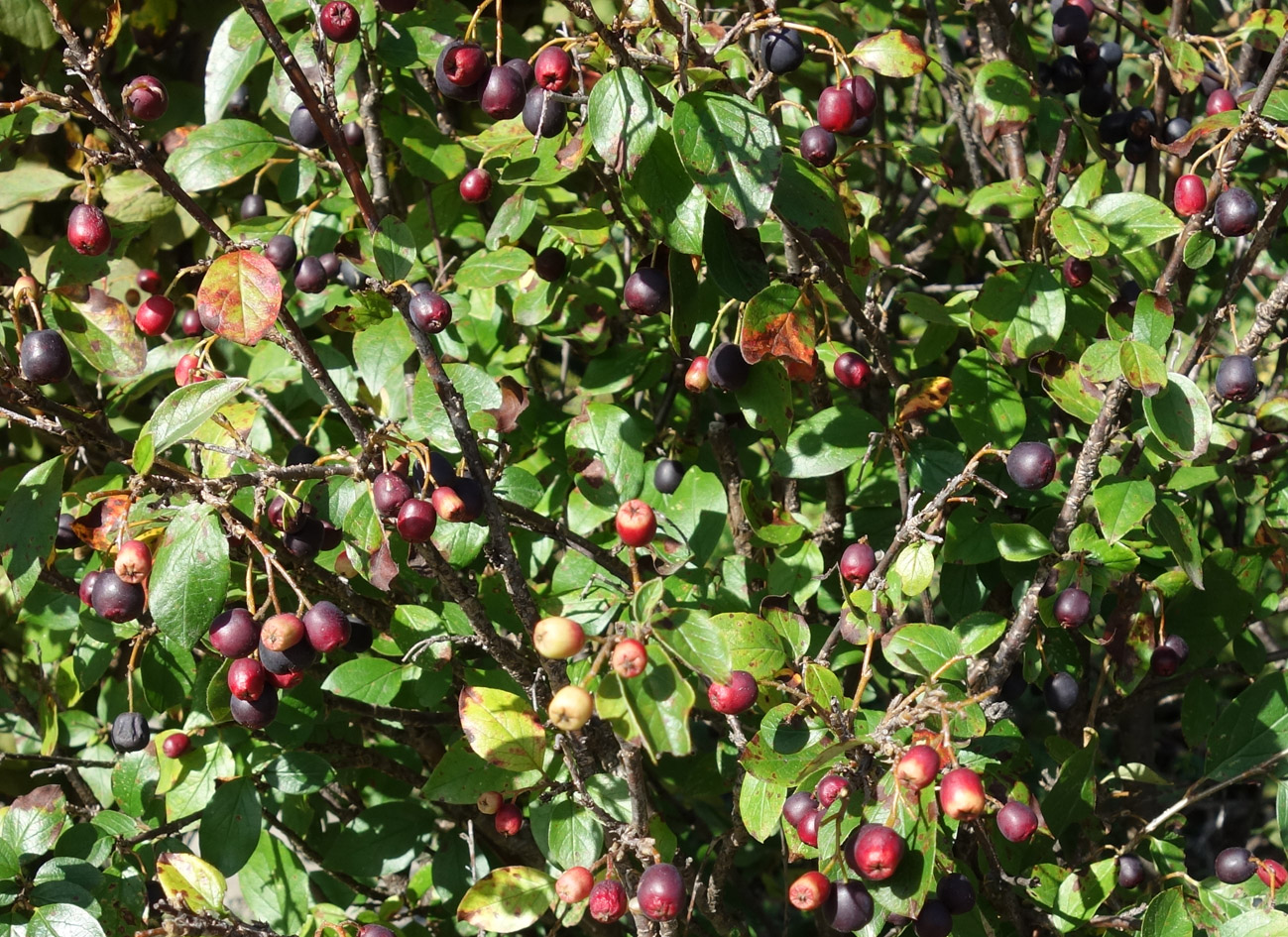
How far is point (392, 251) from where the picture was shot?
138cm

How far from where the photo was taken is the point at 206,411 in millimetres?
1221

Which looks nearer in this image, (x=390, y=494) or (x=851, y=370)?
(x=390, y=494)

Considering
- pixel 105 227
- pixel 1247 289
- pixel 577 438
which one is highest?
pixel 105 227

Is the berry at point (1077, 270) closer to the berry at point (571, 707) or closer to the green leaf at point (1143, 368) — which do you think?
the green leaf at point (1143, 368)

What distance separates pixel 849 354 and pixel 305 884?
4.24 feet

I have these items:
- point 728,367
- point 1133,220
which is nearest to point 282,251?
point 728,367

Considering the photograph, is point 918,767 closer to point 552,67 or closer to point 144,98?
point 552,67

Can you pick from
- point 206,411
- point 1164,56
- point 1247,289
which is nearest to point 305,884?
point 206,411

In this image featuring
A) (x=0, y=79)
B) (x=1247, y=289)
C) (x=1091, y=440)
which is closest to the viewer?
(x=1091, y=440)

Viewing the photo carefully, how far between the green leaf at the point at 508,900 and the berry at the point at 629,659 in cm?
60

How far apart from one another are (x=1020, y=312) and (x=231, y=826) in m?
1.45

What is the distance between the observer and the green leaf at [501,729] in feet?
4.54

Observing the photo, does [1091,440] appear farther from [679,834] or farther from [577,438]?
[679,834]

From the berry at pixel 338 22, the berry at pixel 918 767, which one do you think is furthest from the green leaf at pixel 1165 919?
the berry at pixel 338 22
